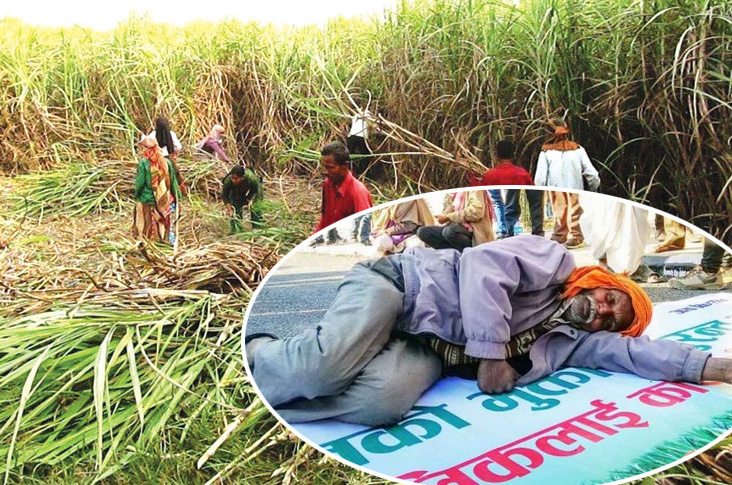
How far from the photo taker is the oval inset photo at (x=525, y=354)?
1.55 meters

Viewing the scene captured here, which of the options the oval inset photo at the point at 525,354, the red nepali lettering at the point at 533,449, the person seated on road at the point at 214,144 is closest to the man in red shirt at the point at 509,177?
the oval inset photo at the point at 525,354

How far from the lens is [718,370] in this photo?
1.54 metres

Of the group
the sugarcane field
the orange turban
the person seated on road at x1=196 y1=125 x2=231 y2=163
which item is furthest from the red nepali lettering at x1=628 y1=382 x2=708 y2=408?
the person seated on road at x1=196 y1=125 x2=231 y2=163

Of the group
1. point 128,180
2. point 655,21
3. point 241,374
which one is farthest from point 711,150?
point 128,180

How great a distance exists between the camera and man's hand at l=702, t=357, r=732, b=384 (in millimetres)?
1535

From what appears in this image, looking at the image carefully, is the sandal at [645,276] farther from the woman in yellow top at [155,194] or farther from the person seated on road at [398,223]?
the woman in yellow top at [155,194]

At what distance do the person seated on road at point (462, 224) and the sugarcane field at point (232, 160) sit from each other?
0.33ft

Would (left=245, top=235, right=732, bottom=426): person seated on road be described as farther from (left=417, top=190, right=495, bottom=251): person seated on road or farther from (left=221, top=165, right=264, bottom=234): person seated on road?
(left=221, top=165, right=264, bottom=234): person seated on road

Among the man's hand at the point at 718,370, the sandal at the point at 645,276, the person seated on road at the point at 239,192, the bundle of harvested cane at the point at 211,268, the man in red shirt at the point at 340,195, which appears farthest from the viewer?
the person seated on road at the point at 239,192

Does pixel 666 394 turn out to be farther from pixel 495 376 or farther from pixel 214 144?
pixel 214 144

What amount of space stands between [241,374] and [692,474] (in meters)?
1.09

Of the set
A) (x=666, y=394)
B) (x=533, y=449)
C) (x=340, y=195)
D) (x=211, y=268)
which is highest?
(x=340, y=195)

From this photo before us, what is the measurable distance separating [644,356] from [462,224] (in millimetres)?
472

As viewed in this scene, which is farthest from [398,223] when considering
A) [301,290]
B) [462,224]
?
[301,290]
